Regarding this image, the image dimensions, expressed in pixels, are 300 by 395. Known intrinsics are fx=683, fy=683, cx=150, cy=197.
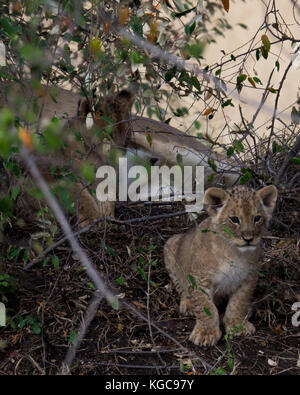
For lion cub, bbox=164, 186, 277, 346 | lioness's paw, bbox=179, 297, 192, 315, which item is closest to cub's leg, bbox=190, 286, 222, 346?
lion cub, bbox=164, 186, 277, 346

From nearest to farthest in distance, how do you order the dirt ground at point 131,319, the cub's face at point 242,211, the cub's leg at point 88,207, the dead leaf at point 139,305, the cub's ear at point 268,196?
the dirt ground at point 131,319 < the cub's face at point 242,211 < the cub's ear at point 268,196 < the dead leaf at point 139,305 < the cub's leg at point 88,207

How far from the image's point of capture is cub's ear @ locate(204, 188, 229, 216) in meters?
3.44

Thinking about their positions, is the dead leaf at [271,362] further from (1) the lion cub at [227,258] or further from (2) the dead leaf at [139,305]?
(2) the dead leaf at [139,305]

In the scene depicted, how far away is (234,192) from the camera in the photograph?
11.3 ft

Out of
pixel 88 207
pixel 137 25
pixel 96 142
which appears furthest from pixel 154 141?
pixel 137 25

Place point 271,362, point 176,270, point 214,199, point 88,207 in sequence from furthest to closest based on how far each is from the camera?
point 88,207 < point 176,270 < point 214,199 < point 271,362

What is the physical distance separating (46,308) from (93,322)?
26 centimetres

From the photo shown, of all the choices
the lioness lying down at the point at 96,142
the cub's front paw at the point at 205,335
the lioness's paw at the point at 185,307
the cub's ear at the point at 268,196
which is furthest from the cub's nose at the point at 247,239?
the lioness lying down at the point at 96,142

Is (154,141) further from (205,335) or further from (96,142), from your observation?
(205,335)

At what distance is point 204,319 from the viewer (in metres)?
3.42

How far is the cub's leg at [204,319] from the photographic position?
3.37m

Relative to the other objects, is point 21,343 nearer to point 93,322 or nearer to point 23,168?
point 93,322

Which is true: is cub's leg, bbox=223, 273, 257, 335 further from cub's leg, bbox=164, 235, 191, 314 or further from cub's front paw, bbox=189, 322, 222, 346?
cub's leg, bbox=164, 235, 191, 314

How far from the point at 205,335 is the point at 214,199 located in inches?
26.9
